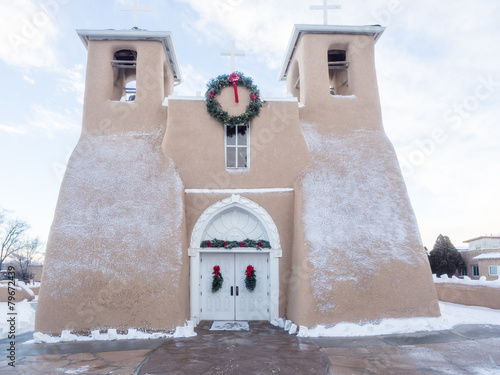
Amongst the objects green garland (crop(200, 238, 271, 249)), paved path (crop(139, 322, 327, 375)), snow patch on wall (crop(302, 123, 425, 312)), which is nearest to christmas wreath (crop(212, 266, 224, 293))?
green garland (crop(200, 238, 271, 249))

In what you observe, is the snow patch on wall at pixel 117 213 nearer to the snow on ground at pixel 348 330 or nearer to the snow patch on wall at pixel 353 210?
the snow on ground at pixel 348 330

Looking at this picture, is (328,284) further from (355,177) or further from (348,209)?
(355,177)

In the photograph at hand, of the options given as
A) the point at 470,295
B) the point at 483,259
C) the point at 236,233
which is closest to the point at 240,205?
the point at 236,233

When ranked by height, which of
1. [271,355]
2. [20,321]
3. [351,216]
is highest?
[351,216]

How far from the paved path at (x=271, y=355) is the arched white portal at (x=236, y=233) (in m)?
1.58

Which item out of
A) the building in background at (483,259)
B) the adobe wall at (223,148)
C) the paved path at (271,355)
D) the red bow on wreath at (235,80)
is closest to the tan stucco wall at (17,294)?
the paved path at (271,355)

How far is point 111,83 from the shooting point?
42.1 feet

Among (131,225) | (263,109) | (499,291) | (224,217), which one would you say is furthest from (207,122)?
(499,291)

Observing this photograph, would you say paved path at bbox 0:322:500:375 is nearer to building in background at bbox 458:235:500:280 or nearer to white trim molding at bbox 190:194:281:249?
white trim molding at bbox 190:194:281:249

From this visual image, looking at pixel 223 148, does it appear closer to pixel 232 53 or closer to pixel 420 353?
pixel 232 53

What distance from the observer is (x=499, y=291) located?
41.9ft

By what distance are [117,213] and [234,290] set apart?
14.0 feet

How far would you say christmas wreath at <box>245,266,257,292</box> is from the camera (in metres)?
11.9

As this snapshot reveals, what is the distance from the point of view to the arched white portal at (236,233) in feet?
38.2
